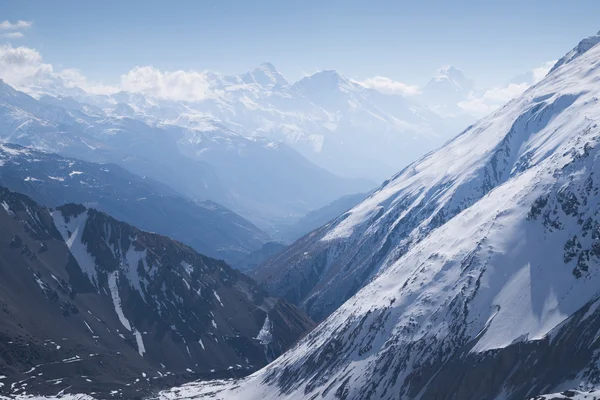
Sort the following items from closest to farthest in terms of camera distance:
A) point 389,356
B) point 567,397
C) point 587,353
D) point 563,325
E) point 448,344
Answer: point 567,397 → point 587,353 → point 563,325 → point 448,344 → point 389,356

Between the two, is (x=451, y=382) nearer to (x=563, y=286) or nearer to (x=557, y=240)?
(x=563, y=286)

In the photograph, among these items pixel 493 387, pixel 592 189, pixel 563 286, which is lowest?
pixel 493 387

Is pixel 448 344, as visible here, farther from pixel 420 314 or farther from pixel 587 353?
pixel 587 353

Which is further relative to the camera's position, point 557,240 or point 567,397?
point 557,240

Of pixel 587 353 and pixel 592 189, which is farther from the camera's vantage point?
pixel 592 189

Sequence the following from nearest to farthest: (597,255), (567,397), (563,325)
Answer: (567,397) < (563,325) < (597,255)

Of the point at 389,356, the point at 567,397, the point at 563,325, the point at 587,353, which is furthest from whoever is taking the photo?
the point at 389,356

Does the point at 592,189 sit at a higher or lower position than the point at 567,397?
higher

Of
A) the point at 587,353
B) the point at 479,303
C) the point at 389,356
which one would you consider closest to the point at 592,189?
the point at 479,303

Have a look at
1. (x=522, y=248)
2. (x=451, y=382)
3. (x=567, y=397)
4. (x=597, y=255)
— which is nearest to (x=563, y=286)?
(x=597, y=255)
